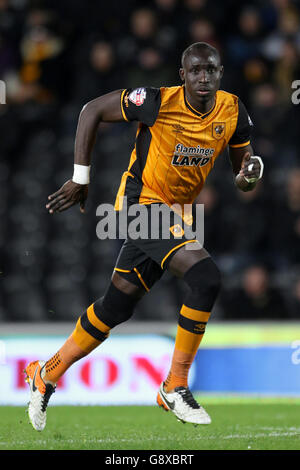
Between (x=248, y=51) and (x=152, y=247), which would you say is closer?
(x=152, y=247)

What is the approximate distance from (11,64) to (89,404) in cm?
480

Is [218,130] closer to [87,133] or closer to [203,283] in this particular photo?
[87,133]

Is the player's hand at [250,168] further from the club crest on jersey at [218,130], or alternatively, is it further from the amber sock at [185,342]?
the amber sock at [185,342]

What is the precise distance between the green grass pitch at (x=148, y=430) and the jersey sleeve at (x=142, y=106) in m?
1.92

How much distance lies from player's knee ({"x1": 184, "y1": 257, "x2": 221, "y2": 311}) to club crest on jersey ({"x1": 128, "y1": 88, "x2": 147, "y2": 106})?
105 cm

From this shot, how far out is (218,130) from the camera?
5.77 m

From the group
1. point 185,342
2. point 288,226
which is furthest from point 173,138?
point 288,226

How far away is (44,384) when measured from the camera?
19.6 ft

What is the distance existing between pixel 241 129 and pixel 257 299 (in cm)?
334

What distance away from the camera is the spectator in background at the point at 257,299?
894cm

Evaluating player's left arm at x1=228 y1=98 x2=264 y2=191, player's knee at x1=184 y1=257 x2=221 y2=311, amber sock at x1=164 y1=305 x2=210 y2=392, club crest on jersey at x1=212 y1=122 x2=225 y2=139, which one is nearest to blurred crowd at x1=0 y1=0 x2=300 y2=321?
player's left arm at x1=228 y1=98 x2=264 y2=191

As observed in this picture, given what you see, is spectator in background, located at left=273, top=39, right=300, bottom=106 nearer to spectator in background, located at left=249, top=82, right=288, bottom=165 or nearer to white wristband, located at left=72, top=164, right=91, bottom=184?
spectator in background, located at left=249, top=82, right=288, bottom=165

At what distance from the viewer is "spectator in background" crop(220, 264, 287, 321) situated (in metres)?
8.94
